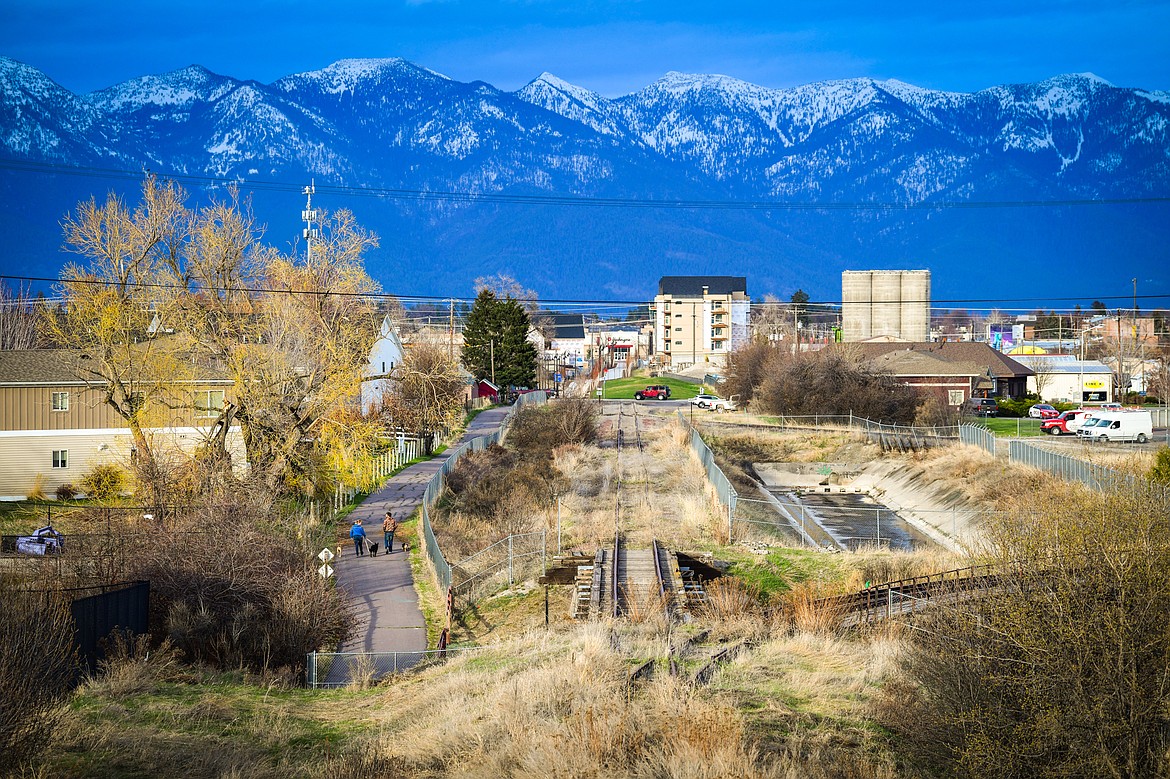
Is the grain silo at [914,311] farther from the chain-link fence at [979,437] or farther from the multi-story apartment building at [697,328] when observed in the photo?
the chain-link fence at [979,437]

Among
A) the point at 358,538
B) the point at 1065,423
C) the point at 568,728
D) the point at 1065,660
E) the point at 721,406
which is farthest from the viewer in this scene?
the point at 721,406

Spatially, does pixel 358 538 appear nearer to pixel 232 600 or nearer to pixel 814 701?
pixel 232 600

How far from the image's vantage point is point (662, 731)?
1215 centimetres

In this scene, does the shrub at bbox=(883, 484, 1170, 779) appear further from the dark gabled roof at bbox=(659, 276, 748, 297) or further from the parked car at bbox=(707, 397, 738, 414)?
the dark gabled roof at bbox=(659, 276, 748, 297)

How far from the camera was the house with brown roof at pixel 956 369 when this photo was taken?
251 ft

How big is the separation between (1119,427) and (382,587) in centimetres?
4032

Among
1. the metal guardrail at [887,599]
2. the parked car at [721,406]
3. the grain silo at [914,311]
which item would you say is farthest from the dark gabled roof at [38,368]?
the grain silo at [914,311]

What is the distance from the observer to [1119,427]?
52.4 m

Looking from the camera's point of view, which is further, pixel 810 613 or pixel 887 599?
pixel 887 599

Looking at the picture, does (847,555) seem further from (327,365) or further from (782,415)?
(782,415)

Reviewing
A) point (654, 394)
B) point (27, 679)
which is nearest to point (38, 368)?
point (27, 679)

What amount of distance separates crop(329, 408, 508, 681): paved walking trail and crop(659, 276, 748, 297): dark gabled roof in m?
126

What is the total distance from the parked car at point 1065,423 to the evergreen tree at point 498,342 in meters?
43.3

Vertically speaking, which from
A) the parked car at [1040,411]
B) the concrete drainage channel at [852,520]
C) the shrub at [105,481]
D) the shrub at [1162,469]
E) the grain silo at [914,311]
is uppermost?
the grain silo at [914,311]
